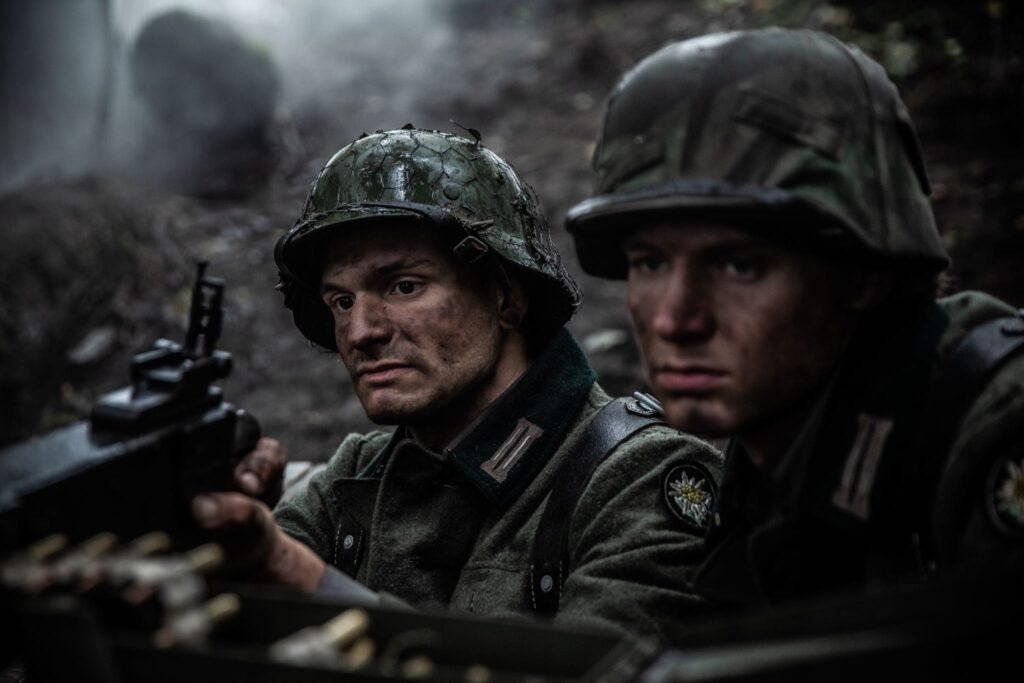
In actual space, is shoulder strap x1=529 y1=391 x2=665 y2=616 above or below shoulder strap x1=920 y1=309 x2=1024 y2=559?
below

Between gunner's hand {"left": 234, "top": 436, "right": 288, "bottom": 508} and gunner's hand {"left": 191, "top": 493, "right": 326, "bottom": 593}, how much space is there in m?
0.06

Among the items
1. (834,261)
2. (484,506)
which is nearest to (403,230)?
(484,506)

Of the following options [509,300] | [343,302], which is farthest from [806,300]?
[343,302]

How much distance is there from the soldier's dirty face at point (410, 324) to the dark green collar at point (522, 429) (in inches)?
5.8

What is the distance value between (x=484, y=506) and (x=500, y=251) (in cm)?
97

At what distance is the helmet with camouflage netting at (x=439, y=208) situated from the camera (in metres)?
3.43

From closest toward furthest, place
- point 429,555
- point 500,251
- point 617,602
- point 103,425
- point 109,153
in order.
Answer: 1. point 103,425
2. point 617,602
3. point 429,555
4. point 500,251
5. point 109,153

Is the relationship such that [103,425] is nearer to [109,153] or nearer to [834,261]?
[834,261]

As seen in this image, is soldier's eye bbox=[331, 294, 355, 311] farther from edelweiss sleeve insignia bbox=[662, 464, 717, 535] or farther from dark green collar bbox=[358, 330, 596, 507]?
edelweiss sleeve insignia bbox=[662, 464, 717, 535]

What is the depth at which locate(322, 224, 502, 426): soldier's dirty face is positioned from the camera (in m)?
3.32

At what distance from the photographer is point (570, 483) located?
121 inches

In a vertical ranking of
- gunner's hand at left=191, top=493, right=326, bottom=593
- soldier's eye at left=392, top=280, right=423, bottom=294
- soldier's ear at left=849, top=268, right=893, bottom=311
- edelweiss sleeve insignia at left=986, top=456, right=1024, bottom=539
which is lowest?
gunner's hand at left=191, top=493, right=326, bottom=593

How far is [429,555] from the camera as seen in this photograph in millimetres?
3256

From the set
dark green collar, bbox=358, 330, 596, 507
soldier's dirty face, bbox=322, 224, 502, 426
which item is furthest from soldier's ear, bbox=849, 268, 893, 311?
soldier's dirty face, bbox=322, 224, 502, 426
